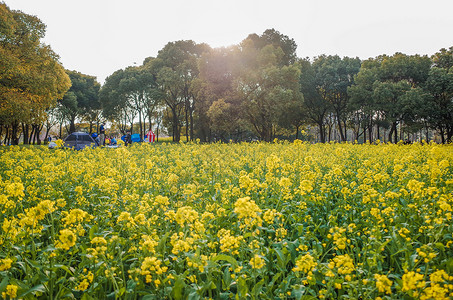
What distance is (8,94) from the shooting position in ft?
54.2

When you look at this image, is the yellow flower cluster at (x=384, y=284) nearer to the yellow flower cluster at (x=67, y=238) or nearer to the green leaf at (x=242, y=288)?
the green leaf at (x=242, y=288)

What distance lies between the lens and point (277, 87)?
29.8 m

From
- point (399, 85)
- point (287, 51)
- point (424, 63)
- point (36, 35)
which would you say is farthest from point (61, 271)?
point (424, 63)

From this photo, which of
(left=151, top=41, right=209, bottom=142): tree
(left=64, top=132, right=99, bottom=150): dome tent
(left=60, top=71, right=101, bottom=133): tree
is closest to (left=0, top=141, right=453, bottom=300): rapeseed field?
(left=64, top=132, right=99, bottom=150): dome tent

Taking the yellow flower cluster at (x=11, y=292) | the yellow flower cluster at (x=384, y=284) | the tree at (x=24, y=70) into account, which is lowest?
the yellow flower cluster at (x=11, y=292)

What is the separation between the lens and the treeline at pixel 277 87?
105 ft

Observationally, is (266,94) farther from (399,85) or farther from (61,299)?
(61,299)

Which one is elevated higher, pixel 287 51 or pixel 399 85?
pixel 287 51

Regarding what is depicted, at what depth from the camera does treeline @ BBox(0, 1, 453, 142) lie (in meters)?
32.1

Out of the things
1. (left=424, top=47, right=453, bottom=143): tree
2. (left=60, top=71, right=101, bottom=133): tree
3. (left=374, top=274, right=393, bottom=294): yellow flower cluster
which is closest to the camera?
(left=374, top=274, right=393, bottom=294): yellow flower cluster

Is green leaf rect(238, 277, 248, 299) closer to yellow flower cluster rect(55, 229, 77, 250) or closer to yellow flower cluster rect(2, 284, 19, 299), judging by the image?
yellow flower cluster rect(55, 229, 77, 250)

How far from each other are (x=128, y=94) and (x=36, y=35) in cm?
2376

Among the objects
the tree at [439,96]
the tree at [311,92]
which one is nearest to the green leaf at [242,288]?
the tree at [439,96]

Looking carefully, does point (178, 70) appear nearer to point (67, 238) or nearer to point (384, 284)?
point (67, 238)
